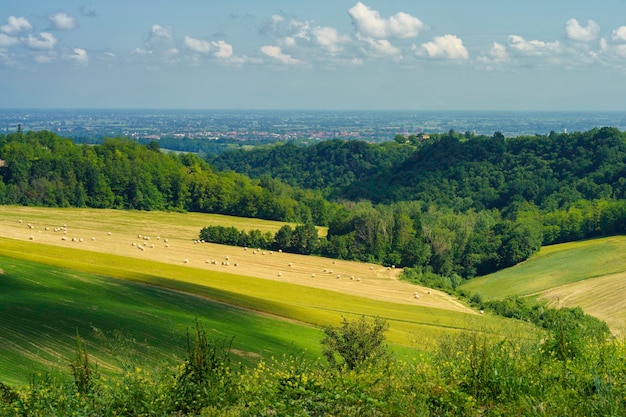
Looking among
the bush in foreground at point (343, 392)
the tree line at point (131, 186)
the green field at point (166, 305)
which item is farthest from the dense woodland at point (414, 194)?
the bush in foreground at point (343, 392)

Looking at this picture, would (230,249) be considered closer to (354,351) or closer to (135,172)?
(135,172)

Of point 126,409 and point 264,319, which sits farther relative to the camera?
point 264,319

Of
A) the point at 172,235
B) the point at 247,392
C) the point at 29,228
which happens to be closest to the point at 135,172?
the point at 172,235

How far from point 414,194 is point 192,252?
5866cm

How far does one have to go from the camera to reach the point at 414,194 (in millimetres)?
113062

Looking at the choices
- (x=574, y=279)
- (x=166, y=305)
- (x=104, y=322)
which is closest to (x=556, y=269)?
(x=574, y=279)

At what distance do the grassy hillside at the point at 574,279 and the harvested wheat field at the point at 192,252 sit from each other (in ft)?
28.0

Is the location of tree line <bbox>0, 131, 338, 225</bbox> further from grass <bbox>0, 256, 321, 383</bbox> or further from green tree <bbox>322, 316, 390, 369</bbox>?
green tree <bbox>322, 316, 390, 369</bbox>

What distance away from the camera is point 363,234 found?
A: 7444 cm

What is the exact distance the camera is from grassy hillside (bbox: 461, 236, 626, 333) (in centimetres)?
5191

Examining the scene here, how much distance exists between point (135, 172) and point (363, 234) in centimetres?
3691

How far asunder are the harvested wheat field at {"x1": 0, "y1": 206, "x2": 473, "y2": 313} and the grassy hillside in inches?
336

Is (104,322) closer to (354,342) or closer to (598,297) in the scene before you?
(354,342)

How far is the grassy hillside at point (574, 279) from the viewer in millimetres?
51906
